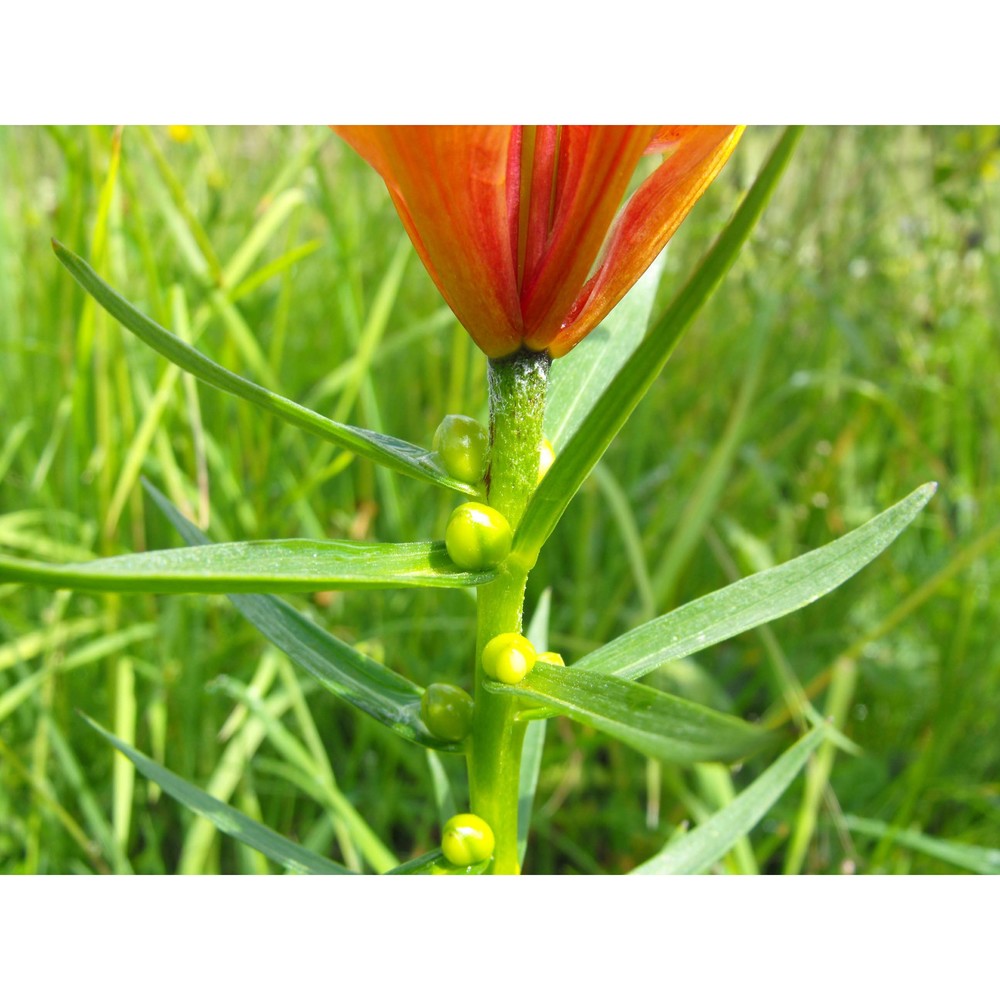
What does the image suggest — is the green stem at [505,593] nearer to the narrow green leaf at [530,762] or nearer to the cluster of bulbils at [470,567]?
the cluster of bulbils at [470,567]

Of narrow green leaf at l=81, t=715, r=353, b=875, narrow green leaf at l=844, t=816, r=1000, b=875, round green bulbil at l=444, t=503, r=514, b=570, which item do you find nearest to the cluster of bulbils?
round green bulbil at l=444, t=503, r=514, b=570

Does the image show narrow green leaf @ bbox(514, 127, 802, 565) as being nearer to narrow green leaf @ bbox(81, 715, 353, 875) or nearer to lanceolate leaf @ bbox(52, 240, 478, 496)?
lanceolate leaf @ bbox(52, 240, 478, 496)

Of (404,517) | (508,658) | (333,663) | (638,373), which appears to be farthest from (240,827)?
(404,517)

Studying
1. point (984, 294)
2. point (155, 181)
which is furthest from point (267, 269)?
point (984, 294)

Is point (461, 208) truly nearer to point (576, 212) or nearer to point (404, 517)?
point (576, 212)

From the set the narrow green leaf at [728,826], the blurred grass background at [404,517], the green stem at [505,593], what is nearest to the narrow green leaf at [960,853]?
the blurred grass background at [404,517]
